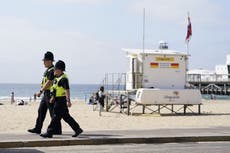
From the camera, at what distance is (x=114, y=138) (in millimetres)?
12430

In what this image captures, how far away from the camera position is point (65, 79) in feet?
40.1

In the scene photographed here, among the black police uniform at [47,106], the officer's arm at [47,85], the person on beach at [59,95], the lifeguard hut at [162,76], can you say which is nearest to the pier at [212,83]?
the lifeguard hut at [162,76]

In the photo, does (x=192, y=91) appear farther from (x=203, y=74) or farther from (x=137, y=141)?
(x=203, y=74)

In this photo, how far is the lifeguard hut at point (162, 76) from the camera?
25578 mm

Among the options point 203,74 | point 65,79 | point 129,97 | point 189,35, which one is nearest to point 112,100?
point 129,97

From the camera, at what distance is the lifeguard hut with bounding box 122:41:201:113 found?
25.6m

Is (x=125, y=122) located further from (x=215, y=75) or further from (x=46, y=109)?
(x=215, y=75)

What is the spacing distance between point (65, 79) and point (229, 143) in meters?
4.46

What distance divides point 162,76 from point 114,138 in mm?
13878

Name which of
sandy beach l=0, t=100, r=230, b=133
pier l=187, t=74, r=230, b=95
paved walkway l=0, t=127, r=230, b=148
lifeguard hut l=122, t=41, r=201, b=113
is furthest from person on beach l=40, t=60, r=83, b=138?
pier l=187, t=74, r=230, b=95

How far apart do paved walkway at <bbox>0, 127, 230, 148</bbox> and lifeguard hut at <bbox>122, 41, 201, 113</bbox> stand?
11029 millimetres

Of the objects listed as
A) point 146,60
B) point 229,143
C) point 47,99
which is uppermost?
point 146,60

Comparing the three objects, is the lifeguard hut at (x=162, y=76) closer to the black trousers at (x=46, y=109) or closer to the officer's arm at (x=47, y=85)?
the black trousers at (x=46, y=109)

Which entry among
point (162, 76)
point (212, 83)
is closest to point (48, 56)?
point (162, 76)
